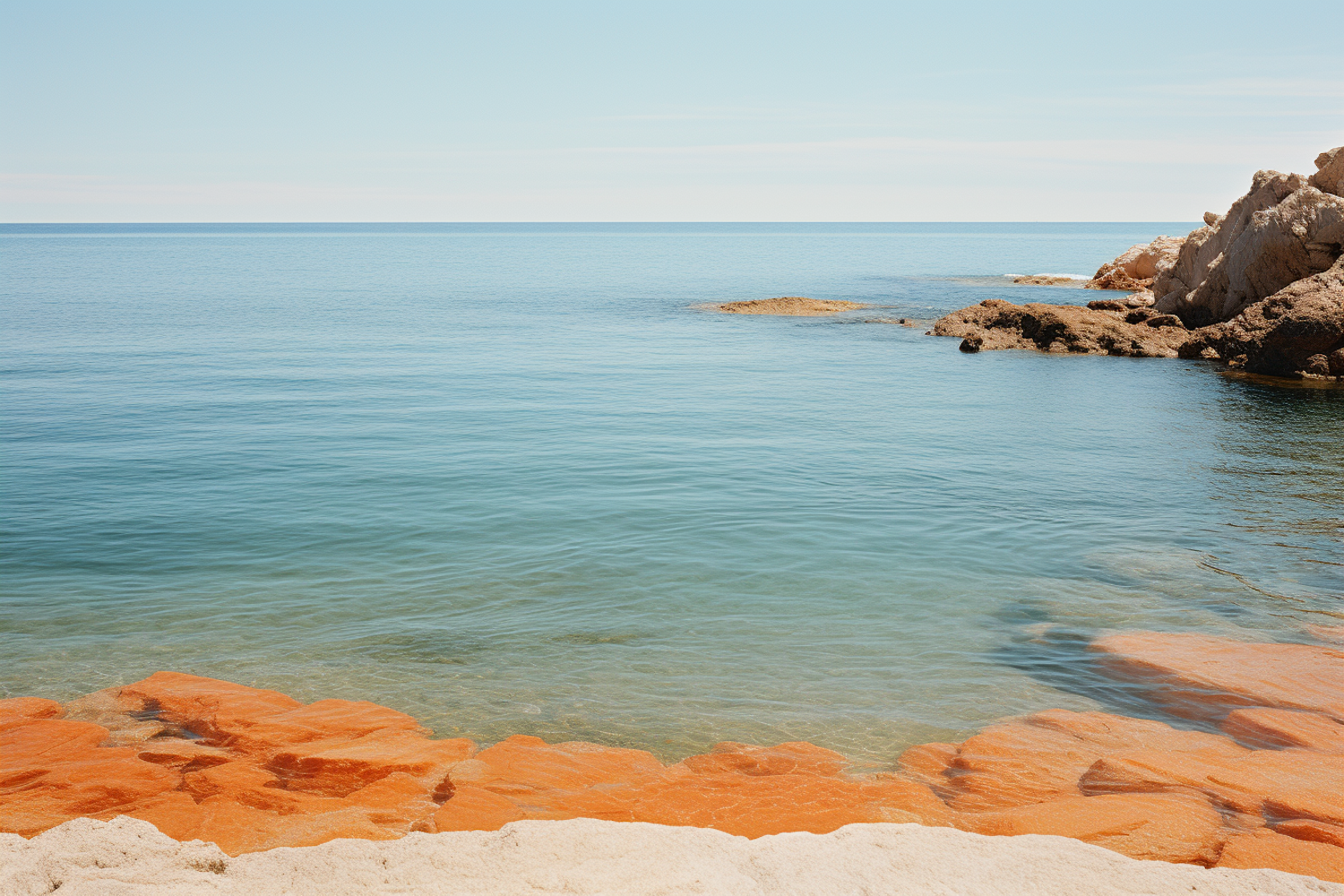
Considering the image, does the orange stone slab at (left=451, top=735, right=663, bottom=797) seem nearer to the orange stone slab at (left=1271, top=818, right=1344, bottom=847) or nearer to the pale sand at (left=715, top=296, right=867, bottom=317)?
the orange stone slab at (left=1271, top=818, right=1344, bottom=847)

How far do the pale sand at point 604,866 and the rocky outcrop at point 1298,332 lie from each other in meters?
27.1

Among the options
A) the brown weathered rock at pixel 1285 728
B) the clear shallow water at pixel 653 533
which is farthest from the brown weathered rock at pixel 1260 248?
the brown weathered rock at pixel 1285 728

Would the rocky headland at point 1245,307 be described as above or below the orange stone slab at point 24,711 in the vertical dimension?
above

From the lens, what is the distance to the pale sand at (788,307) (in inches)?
1713

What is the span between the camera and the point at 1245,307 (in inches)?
1190

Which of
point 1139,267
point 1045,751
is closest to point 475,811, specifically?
point 1045,751

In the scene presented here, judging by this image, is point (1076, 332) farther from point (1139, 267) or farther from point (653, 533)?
point (653, 533)

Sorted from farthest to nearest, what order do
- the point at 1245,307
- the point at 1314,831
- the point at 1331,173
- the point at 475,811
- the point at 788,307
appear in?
the point at 788,307, the point at 1245,307, the point at 1331,173, the point at 475,811, the point at 1314,831

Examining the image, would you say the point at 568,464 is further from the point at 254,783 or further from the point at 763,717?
the point at 254,783

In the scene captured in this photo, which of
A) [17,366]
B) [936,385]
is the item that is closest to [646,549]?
[936,385]

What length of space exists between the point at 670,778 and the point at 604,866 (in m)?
1.97

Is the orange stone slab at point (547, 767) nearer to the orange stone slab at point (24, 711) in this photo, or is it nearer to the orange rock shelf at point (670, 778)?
the orange rock shelf at point (670, 778)

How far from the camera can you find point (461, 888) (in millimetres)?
4379

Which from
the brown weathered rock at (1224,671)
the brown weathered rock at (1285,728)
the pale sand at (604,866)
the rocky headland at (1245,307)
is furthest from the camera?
the rocky headland at (1245,307)
